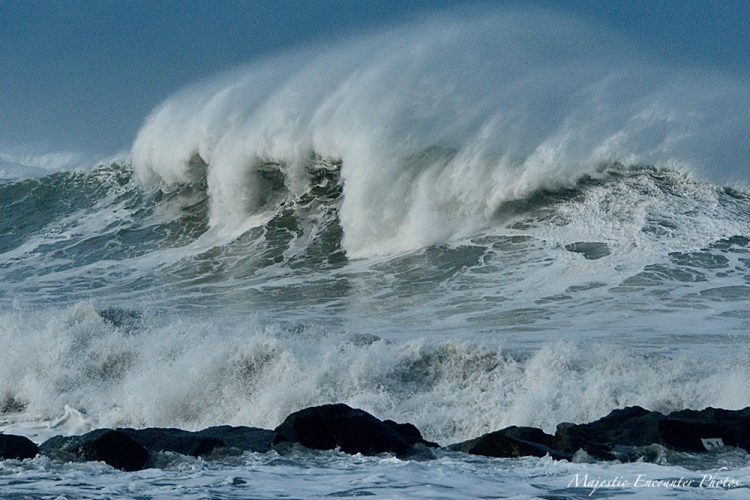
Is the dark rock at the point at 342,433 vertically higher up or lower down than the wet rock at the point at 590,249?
lower down

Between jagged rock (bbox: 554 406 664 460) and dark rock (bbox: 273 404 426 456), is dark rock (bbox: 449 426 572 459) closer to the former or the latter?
jagged rock (bbox: 554 406 664 460)

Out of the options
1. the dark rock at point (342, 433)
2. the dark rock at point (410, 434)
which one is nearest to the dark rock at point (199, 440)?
the dark rock at point (342, 433)

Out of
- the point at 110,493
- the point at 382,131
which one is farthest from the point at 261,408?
the point at 382,131

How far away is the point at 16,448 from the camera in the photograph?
18.9ft

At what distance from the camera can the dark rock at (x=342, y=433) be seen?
589 cm

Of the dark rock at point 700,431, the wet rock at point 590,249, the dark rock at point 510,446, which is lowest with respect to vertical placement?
the dark rock at point 700,431

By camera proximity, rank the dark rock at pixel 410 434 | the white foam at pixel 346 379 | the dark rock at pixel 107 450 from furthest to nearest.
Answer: the white foam at pixel 346 379 → the dark rock at pixel 410 434 → the dark rock at pixel 107 450

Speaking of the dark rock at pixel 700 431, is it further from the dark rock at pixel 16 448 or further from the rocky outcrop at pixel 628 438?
the dark rock at pixel 16 448

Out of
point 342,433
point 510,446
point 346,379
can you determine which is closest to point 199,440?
point 342,433

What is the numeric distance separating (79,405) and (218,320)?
278cm

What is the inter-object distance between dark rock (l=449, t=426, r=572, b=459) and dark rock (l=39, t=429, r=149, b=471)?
86.0 inches

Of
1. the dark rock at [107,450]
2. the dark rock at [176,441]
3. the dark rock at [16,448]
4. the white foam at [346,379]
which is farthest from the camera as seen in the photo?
the white foam at [346,379]

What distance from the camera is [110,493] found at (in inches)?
186

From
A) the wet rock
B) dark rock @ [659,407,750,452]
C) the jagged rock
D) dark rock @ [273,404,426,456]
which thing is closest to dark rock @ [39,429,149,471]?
dark rock @ [273,404,426,456]
